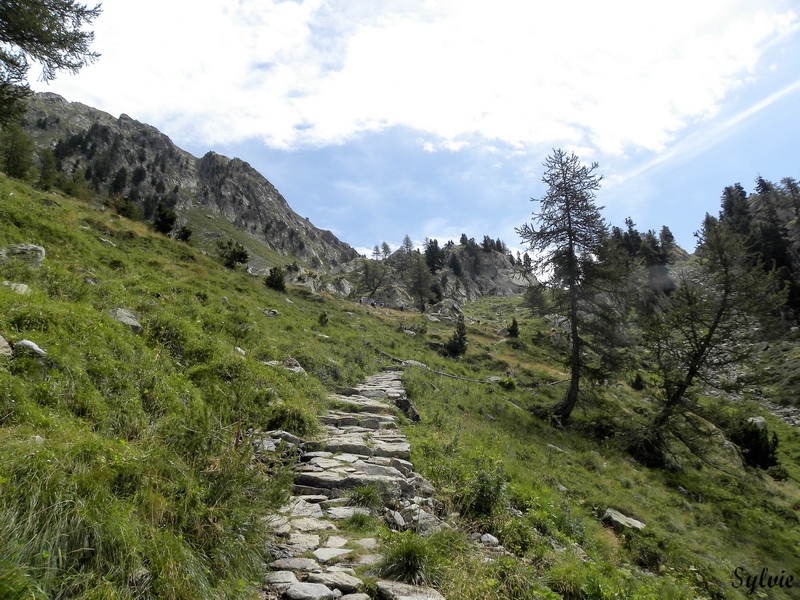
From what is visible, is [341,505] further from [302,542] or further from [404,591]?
[404,591]

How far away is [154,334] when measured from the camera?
30.3 ft

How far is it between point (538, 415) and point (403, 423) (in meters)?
12.0

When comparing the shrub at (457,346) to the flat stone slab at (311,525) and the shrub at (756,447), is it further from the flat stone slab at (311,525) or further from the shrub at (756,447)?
the flat stone slab at (311,525)

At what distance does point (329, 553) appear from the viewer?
4.44 meters

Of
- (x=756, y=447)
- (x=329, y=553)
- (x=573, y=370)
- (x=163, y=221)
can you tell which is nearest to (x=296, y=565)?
(x=329, y=553)

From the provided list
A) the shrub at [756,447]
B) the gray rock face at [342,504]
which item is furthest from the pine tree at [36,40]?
the shrub at [756,447]

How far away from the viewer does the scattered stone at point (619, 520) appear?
9.66 meters

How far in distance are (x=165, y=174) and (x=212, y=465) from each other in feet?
611

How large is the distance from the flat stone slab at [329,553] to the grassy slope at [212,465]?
70 cm

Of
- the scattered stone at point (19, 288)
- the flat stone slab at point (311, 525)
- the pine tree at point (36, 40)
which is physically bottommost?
the flat stone slab at point (311, 525)

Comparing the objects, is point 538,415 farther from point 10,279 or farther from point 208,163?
point 208,163

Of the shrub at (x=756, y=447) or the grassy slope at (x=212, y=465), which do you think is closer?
the grassy slope at (x=212, y=465)

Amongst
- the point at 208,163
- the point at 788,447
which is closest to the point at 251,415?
the point at 788,447

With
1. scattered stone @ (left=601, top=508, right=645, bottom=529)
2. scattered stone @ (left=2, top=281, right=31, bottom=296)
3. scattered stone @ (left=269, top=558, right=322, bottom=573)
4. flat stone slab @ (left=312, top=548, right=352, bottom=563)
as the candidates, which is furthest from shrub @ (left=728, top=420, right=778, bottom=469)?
scattered stone @ (left=2, top=281, right=31, bottom=296)
